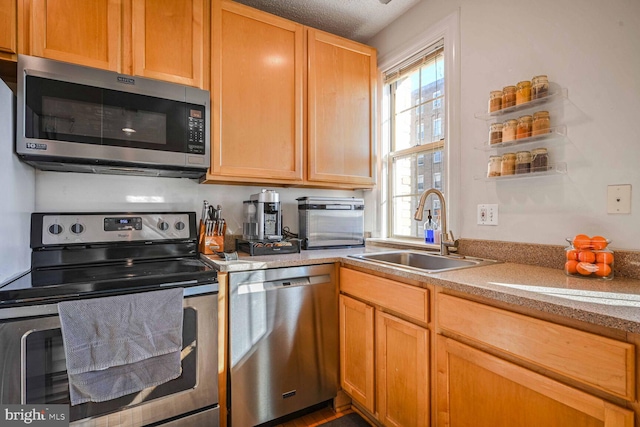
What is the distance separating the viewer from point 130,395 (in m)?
1.29

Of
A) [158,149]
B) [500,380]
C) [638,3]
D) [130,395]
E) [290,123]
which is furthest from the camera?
[290,123]

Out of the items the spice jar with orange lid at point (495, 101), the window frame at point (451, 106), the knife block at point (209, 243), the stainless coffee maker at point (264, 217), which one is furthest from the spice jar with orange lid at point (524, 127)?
the knife block at point (209, 243)

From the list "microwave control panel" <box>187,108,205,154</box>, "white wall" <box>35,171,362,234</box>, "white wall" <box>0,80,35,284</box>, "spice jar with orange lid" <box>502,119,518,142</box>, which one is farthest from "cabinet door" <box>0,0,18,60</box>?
"spice jar with orange lid" <box>502,119,518,142</box>

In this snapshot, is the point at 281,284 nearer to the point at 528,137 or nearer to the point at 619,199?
the point at 528,137

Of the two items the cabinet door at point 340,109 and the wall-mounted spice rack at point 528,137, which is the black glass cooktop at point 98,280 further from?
the wall-mounted spice rack at point 528,137

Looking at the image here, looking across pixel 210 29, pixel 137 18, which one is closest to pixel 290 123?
pixel 210 29

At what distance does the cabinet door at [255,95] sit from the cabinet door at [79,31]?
1.56 ft

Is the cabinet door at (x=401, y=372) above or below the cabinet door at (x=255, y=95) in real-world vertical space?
below

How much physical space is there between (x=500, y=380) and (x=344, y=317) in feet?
2.79

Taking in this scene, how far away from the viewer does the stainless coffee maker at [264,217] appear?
1938 millimetres

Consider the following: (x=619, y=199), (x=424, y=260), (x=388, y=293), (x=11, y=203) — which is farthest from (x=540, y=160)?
(x=11, y=203)

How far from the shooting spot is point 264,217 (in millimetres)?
1952

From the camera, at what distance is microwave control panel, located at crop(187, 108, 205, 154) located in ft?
5.59

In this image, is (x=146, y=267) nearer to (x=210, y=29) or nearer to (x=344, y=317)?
(x=344, y=317)
